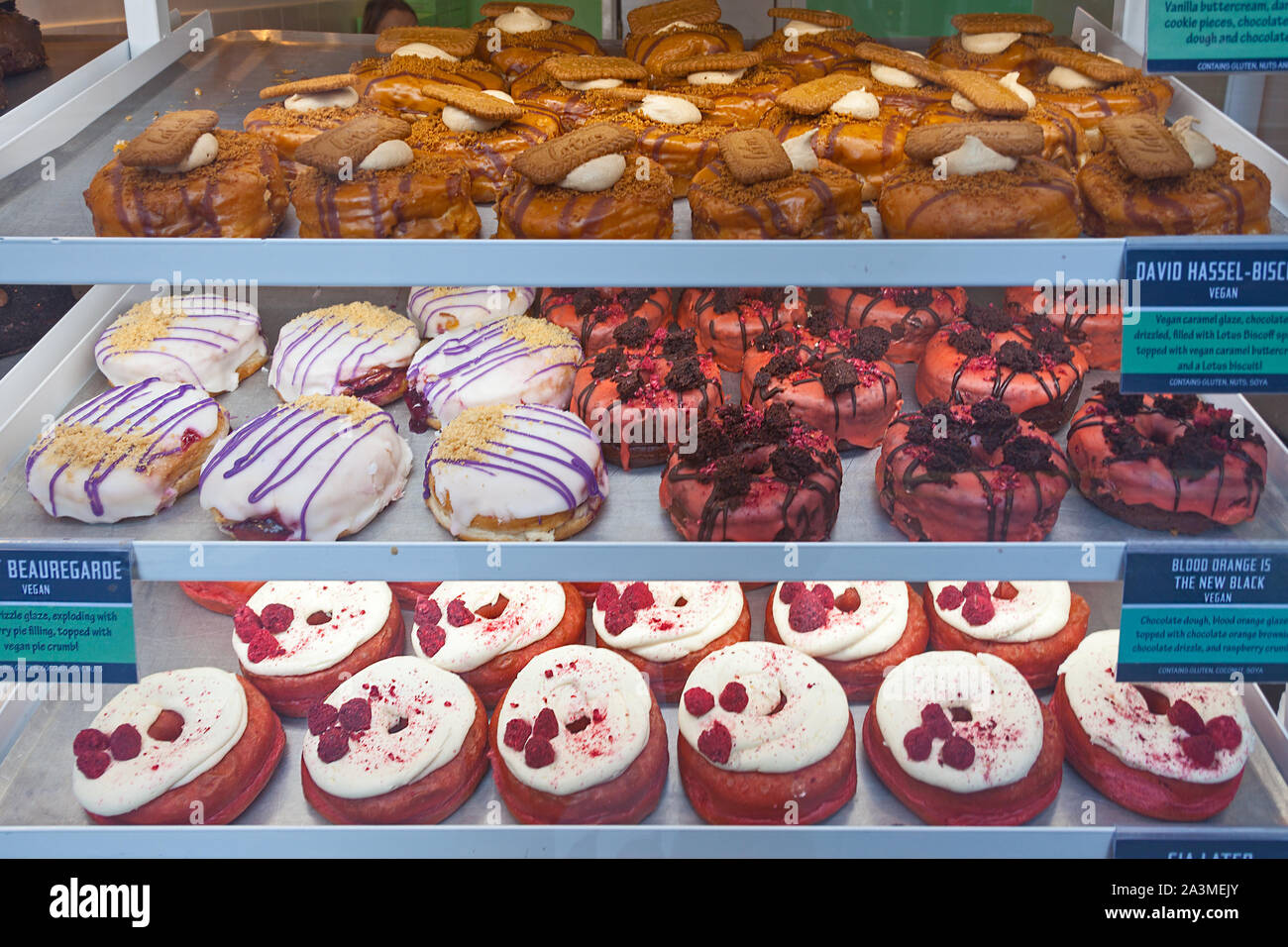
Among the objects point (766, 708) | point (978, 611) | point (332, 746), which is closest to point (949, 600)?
point (978, 611)

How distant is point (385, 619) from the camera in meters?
2.71

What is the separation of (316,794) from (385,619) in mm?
507

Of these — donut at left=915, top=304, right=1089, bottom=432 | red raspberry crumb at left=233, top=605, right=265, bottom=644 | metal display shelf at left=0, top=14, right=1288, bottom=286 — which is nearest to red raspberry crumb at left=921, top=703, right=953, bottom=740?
donut at left=915, top=304, right=1089, bottom=432

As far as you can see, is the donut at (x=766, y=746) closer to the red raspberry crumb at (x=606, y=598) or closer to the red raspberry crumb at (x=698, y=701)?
the red raspberry crumb at (x=698, y=701)

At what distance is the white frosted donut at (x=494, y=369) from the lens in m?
2.51

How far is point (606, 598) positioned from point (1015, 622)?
3.38 ft

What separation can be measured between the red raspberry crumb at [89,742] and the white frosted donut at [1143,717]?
2.20 metres

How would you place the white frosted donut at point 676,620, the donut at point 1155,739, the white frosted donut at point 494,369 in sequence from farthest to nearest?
the white frosted donut at point 676,620 → the white frosted donut at point 494,369 → the donut at point 1155,739

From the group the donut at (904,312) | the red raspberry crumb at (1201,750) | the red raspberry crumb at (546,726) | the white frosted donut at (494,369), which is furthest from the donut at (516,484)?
the red raspberry crumb at (1201,750)

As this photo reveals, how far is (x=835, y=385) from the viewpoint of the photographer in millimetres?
2443

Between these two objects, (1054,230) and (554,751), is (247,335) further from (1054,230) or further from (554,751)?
(1054,230)

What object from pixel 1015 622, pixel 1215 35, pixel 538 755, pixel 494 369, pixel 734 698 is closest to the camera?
pixel 1215 35

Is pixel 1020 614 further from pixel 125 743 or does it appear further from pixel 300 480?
pixel 125 743

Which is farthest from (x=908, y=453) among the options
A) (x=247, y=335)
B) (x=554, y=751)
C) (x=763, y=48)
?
(x=247, y=335)
